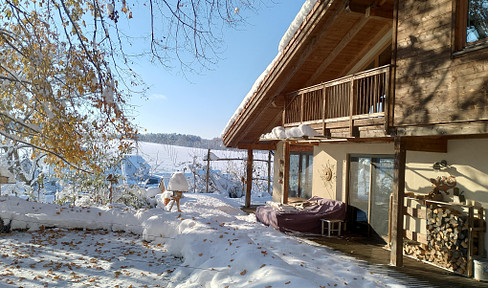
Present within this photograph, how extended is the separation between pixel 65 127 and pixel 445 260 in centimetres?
747

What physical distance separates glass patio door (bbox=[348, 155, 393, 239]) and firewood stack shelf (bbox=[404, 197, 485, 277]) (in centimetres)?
91

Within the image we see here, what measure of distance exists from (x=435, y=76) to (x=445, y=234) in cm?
282

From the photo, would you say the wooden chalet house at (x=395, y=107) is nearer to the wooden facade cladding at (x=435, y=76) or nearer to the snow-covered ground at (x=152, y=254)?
the wooden facade cladding at (x=435, y=76)

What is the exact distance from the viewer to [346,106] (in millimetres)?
8008

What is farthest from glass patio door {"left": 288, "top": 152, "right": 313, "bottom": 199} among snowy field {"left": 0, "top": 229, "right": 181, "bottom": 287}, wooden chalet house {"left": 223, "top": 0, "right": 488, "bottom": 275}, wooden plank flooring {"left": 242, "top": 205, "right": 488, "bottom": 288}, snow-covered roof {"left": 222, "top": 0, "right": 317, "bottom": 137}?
snowy field {"left": 0, "top": 229, "right": 181, "bottom": 287}

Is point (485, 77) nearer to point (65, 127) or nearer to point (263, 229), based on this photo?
point (263, 229)

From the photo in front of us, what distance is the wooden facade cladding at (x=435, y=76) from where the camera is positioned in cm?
457

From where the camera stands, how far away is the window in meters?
4.77

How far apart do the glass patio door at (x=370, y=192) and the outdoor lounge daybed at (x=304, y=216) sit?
0.41 m

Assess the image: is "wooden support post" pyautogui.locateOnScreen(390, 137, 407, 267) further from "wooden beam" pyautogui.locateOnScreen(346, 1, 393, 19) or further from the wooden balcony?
"wooden beam" pyautogui.locateOnScreen(346, 1, 393, 19)

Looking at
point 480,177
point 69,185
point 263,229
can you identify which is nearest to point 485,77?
point 480,177

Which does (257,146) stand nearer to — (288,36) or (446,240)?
(288,36)

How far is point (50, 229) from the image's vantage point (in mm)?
8172

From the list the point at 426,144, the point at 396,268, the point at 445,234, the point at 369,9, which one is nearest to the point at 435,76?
the point at 426,144
